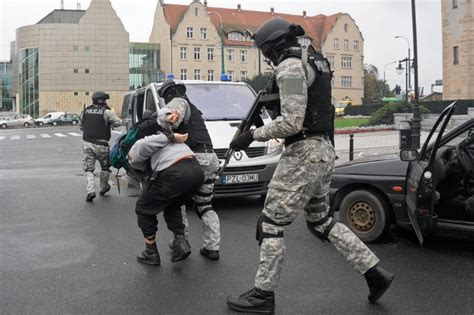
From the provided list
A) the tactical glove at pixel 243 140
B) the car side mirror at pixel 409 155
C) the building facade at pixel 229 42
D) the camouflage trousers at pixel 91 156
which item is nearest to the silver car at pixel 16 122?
the building facade at pixel 229 42

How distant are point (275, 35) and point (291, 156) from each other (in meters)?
0.86

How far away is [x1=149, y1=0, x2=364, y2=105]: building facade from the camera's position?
81250mm

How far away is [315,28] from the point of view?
92.6 meters

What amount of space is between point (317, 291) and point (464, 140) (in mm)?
2282

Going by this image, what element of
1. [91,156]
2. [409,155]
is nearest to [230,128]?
[91,156]

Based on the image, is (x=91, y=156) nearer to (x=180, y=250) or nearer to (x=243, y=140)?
(x=180, y=250)

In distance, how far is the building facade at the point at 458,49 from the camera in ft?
148

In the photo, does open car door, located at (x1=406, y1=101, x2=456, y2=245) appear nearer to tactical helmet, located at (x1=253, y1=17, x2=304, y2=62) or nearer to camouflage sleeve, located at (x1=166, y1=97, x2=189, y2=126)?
tactical helmet, located at (x1=253, y1=17, x2=304, y2=62)

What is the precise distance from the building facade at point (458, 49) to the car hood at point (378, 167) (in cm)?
4366

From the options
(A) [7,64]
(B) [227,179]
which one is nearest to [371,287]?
(B) [227,179]

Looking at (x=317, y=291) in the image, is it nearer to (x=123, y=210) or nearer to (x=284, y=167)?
(x=284, y=167)

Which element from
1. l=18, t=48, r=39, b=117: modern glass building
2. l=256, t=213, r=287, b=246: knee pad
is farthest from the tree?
l=256, t=213, r=287, b=246: knee pad

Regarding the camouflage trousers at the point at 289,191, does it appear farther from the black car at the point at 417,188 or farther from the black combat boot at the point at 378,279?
the black car at the point at 417,188

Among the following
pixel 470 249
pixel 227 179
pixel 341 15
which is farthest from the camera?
pixel 341 15
